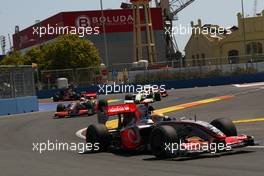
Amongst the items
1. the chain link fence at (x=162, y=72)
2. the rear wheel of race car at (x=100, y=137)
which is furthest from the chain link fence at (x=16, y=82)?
the rear wheel of race car at (x=100, y=137)

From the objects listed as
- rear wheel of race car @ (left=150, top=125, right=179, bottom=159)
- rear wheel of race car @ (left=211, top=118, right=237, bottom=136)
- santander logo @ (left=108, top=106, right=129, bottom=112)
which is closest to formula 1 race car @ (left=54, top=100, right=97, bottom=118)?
santander logo @ (left=108, top=106, right=129, bottom=112)

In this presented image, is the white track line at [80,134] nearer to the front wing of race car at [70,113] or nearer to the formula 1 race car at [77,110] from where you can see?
the formula 1 race car at [77,110]

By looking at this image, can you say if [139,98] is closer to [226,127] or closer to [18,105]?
[226,127]

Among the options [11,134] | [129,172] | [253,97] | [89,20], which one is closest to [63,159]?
[129,172]

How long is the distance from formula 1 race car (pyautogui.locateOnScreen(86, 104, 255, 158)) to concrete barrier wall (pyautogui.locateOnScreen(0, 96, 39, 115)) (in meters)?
23.5

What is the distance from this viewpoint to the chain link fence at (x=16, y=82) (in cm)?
3694

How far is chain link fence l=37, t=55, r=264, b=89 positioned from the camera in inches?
2112

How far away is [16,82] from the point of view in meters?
37.6

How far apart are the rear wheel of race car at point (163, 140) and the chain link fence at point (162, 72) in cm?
4176

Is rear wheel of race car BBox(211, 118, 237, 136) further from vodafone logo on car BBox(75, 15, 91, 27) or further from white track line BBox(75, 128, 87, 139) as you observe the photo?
vodafone logo on car BBox(75, 15, 91, 27)

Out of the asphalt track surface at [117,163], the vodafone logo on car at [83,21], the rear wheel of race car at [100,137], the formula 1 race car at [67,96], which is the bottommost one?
the formula 1 race car at [67,96]

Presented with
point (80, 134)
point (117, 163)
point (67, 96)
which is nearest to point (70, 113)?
point (80, 134)

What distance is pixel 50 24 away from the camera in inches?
3794

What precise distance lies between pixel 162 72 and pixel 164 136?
141 feet
